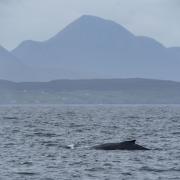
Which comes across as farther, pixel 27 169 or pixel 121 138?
pixel 121 138

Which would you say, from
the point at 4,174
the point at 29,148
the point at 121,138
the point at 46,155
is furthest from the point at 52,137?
the point at 4,174

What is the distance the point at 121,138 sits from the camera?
220 ft

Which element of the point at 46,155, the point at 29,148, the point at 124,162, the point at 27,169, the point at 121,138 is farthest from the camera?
the point at 121,138

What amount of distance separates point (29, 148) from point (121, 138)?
1317 centimetres

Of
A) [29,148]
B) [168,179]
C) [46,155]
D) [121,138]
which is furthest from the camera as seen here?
[121,138]

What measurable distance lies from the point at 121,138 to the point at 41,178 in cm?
2774

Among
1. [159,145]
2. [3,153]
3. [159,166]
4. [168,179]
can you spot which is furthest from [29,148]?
[168,179]

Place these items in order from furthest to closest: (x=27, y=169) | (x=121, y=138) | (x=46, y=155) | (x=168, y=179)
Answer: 1. (x=121, y=138)
2. (x=46, y=155)
3. (x=27, y=169)
4. (x=168, y=179)

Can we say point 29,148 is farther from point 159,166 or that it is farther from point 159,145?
point 159,166

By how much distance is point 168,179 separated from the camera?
39844mm

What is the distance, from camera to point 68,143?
60.5 metres

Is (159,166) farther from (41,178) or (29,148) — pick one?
(29,148)

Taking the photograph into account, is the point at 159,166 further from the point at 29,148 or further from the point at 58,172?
the point at 29,148

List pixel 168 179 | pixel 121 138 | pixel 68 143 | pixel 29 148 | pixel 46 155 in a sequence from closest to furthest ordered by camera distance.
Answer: pixel 168 179 < pixel 46 155 < pixel 29 148 < pixel 68 143 < pixel 121 138
